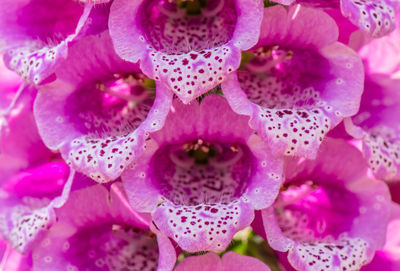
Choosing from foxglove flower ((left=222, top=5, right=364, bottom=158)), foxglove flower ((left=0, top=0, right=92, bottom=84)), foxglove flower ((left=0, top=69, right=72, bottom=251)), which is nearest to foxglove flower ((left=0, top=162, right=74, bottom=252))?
foxglove flower ((left=0, top=69, right=72, bottom=251))

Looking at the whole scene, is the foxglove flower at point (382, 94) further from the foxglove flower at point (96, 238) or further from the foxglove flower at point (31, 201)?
the foxglove flower at point (31, 201)

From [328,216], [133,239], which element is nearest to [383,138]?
[328,216]

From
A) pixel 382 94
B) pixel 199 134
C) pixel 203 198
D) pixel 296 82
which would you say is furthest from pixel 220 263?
pixel 382 94

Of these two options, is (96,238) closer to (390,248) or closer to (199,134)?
(199,134)

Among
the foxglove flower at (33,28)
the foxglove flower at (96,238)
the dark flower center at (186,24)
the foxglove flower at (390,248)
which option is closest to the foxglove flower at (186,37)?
the dark flower center at (186,24)

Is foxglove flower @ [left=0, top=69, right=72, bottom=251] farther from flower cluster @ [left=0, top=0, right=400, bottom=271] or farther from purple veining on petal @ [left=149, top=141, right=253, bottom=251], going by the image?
purple veining on petal @ [left=149, top=141, right=253, bottom=251]

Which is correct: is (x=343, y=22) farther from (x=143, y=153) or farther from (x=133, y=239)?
(x=133, y=239)
